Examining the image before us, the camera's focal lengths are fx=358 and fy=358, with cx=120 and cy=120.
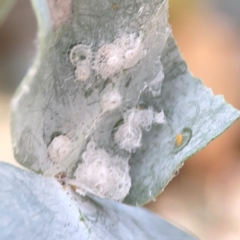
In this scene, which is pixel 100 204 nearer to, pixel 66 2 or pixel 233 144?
pixel 66 2

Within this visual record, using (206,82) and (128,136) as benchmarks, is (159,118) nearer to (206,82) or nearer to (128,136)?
(128,136)

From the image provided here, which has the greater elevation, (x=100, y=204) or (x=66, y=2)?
(x=66, y=2)

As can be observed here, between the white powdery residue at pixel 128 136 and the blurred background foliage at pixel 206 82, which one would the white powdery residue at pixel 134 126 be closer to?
the white powdery residue at pixel 128 136

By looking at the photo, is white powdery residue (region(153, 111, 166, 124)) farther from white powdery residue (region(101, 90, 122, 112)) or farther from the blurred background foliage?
the blurred background foliage

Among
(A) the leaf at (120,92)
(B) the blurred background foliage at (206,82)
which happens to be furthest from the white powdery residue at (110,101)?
(B) the blurred background foliage at (206,82)

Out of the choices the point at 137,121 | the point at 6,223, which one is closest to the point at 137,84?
the point at 137,121

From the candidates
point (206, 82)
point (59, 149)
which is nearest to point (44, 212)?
point (59, 149)
